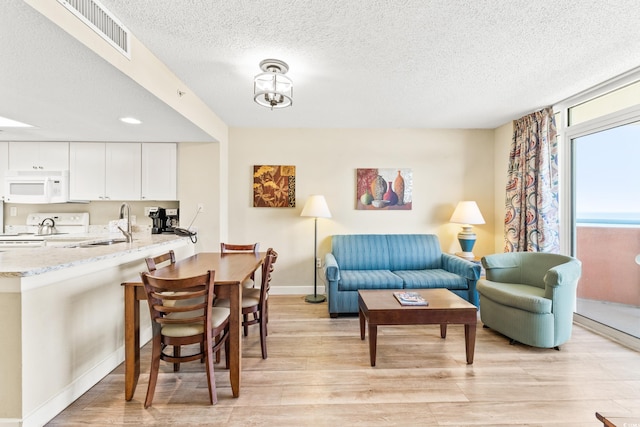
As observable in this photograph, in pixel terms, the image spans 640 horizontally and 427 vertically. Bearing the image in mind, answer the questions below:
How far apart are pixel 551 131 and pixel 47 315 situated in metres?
4.79

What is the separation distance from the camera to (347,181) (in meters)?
3.99

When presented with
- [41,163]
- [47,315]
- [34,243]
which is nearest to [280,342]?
[47,315]

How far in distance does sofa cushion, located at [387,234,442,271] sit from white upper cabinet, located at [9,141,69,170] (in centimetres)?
459

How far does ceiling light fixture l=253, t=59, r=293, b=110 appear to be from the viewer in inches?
82.1

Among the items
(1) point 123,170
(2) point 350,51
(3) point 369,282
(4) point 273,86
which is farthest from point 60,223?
(2) point 350,51

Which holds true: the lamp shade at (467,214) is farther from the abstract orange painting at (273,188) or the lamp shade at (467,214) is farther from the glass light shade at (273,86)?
the glass light shade at (273,86)

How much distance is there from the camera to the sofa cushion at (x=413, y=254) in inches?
144

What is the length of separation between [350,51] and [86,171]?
12.5 feet

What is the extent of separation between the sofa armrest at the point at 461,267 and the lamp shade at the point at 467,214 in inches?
19.8

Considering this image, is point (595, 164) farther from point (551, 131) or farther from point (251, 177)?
point (251, 177)

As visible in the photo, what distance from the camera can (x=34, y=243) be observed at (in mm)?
3287

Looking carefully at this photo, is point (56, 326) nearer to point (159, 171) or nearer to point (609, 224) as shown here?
point (159, 171)

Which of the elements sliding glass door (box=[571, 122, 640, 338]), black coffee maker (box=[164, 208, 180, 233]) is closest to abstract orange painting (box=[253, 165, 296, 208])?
black coffee maker (box=[164, 208, 180, 233])

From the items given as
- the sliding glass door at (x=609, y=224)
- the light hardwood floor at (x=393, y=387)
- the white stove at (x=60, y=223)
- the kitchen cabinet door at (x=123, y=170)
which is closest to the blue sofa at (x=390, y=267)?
the light hardwood floor at (x=393, y=387)
